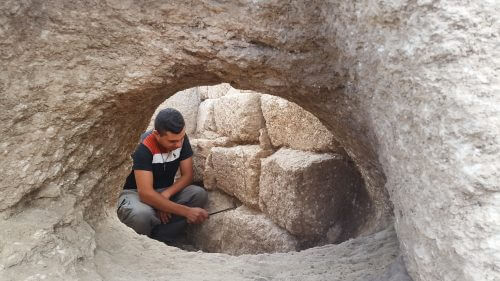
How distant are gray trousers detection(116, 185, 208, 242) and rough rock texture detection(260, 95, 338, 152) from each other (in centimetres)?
72

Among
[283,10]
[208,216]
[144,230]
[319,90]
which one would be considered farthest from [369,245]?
[208,216]

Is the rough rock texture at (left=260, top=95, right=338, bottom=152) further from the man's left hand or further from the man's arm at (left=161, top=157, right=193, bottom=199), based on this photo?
the man's left hand

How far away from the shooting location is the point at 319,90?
1336mm

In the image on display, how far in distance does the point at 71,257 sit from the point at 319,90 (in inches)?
30.9

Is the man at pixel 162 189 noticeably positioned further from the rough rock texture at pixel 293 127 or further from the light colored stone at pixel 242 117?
the rough rock texture at pixel 293 127

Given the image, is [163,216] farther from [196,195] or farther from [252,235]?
[252,235]

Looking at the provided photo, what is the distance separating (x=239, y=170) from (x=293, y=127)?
0.59 m

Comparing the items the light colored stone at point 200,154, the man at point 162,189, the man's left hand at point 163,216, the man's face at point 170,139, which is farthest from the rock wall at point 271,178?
the man's face at point 170,139

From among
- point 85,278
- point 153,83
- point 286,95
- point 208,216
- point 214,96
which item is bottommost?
point 208,216

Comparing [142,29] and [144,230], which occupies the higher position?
[142,29]

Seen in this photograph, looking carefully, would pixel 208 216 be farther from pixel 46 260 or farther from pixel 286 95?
pixel 46 260

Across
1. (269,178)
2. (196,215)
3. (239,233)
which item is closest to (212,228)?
(196,215)

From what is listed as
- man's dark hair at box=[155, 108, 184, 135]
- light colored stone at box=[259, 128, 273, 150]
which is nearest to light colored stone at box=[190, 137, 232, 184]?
light colored stone at box=[259, 128, 273, 150]

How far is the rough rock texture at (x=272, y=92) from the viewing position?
66 centimetres
